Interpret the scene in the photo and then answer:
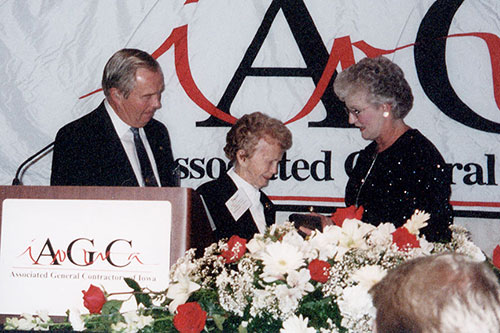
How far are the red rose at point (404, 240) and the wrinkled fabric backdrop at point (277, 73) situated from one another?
1837 millimetres

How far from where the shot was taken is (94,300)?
1.27 metres

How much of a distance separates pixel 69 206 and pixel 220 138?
185 cm

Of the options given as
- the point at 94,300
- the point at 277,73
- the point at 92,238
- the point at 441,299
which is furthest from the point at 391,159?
the point at 441,299

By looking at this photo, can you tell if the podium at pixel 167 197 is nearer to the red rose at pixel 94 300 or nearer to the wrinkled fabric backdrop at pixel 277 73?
the red rose at pixel 94 300

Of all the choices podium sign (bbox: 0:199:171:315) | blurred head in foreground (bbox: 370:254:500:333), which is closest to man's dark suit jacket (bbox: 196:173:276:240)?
podium sign (bbox: 0:199:171:315)

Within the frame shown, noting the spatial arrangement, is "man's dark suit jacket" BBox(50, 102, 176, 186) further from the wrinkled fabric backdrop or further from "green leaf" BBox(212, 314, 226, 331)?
"green leaf" BBox(212, 314, 226, 331)

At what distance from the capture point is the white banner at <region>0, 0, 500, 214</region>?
10.1ft

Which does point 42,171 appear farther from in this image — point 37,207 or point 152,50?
point 37,207

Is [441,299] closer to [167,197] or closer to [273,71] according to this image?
[167,197]

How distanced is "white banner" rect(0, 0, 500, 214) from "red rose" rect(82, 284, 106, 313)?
1.95 meters

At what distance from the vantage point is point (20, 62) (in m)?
3.35

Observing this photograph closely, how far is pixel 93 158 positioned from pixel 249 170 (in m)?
0.72

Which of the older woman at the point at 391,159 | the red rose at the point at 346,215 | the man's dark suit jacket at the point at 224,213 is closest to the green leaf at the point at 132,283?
the red rose at the point at 346,215

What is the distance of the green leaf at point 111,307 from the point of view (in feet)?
4.18
